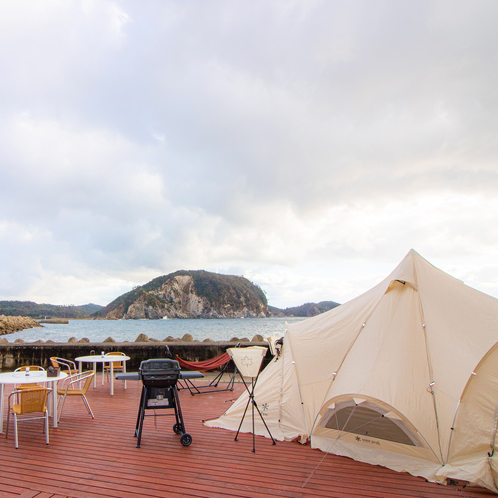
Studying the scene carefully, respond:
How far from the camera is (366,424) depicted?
389 cm

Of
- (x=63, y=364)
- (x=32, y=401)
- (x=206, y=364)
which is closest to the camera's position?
(x=32, y=401)

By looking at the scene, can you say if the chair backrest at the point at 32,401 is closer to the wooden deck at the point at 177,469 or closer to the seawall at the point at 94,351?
the wooden deck at the point at 177,469

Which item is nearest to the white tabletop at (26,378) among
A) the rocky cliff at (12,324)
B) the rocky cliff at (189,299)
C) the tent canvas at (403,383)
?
the tent canvas at (403,383)

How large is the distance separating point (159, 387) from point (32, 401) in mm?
1438

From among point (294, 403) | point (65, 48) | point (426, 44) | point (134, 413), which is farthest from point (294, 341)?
point (65, 48)

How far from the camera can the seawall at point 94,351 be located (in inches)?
385

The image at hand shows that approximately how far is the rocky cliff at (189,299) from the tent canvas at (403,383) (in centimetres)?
8289

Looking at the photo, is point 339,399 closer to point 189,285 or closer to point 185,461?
A: point 185,461

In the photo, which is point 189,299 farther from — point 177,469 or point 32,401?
point 177,469

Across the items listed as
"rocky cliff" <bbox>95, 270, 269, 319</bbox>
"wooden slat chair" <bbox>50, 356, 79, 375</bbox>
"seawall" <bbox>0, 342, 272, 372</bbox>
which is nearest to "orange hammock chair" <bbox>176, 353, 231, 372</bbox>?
"seawall" <bbox>0, 342, 272, 372</bbox>

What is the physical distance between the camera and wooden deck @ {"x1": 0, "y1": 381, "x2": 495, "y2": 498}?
9.64 ft

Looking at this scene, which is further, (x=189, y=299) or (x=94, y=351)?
(x=189, y=299)

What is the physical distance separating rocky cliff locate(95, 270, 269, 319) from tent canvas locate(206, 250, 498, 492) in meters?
82.9

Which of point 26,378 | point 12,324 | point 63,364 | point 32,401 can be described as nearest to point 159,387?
point 32,401
